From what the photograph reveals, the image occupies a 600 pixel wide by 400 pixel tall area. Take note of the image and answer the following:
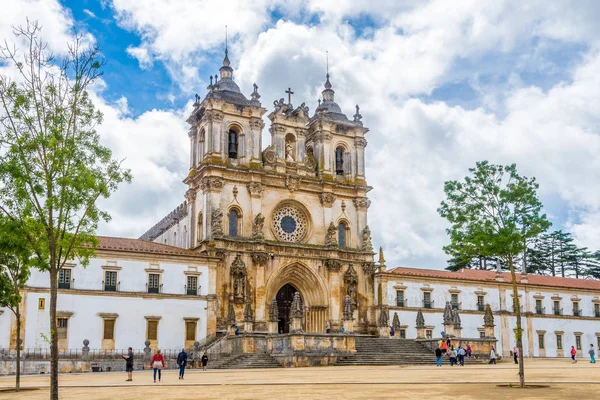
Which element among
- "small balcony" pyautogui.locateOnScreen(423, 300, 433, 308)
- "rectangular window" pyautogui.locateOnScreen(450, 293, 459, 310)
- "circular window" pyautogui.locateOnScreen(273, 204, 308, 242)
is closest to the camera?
"circular window" pyautogui.locateOnScreen(273, 204, 308, 242)

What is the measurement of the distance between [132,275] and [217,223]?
316 inches

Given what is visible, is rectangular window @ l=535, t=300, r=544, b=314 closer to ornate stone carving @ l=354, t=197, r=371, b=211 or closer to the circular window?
ornate stone carving @ l=354, t=197, r=371, b=211

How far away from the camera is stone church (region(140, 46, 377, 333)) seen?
5200cm

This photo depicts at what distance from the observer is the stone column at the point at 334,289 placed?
2154 inches

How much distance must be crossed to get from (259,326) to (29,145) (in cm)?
3458

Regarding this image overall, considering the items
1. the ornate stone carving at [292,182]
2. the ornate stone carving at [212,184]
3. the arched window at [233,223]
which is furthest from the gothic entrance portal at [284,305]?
the ornate stone carving at [212,184]

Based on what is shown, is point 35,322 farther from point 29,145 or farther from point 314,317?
point 29,145

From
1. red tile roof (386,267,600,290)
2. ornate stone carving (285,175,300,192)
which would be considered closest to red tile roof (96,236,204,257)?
ornate stone carving (285,175,300,192)

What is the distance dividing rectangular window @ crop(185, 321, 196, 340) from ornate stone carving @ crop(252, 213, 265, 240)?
8.58m

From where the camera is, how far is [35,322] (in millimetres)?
42125

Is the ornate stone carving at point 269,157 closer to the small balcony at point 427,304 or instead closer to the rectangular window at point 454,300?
the small balcony at point 427,304

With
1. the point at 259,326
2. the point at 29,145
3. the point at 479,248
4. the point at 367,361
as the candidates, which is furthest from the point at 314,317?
the point at 29,145

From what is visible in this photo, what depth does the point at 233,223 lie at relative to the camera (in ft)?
176

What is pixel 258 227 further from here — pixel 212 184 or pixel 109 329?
pixel 109 329
